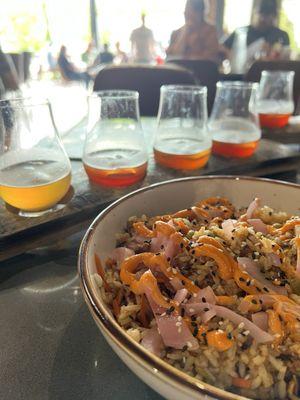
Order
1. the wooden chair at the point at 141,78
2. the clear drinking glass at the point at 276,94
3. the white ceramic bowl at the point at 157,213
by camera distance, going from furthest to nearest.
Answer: the wooden chair at the point at 141,78
the clear drinking glass at the point at 276,94
the white ceramic bowl at the point at 157,213

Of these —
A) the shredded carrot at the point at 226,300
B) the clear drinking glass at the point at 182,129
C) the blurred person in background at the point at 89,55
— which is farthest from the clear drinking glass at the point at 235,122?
the blurred person in background at the point at 89,55

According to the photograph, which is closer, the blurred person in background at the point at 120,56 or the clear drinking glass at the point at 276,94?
the clear drinking glass at the point at 276,94

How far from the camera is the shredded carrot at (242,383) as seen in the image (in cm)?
50

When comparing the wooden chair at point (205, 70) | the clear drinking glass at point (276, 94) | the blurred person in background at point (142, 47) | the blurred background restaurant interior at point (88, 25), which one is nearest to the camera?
the clear drinking glass at point (276, 94)

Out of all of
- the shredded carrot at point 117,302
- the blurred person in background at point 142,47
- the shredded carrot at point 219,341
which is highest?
the blurred person in background at point 142,47

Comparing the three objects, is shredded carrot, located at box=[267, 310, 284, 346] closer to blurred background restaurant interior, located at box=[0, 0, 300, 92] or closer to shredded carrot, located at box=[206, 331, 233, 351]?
shredded carrot, located at box=[206, 331, 233, 351]

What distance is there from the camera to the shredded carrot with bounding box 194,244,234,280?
24.1 inches

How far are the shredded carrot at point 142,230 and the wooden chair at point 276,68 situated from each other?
7.66ft

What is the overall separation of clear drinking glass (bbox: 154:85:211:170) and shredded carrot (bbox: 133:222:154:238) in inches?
16.5

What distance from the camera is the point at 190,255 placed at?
65 centimetres

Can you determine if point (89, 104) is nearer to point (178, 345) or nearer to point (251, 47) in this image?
point (178, 345)

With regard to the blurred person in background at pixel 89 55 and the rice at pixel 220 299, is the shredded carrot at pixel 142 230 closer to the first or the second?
the rice at pixel 220 299

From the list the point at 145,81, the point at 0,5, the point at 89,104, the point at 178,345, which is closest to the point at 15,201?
the point at 89,104

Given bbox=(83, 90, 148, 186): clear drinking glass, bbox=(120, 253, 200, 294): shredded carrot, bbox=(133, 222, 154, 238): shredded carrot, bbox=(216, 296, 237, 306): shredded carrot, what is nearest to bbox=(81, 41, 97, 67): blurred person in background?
bbox=(83, 90, 148, 186): clear drinking glass
